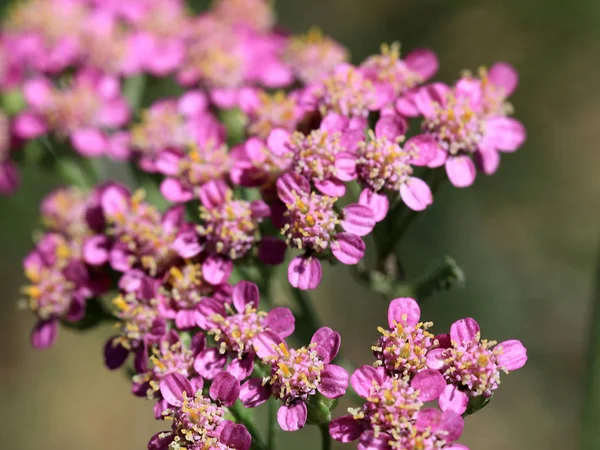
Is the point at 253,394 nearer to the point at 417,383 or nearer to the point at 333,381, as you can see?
the point at 333,381

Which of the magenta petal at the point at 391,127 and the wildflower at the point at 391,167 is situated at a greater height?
the magenta petal at the point at 391,127

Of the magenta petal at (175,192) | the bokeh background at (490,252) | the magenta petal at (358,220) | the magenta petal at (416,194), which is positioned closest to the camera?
the magenta petal at (358,220)

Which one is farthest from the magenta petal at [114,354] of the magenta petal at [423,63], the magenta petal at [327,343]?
the magenta petal at [423,63]

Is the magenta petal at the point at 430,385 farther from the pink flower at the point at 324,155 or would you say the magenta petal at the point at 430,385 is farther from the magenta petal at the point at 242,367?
the pink flower at the point at 324,155

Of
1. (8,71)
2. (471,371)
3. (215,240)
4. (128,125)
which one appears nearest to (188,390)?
(215,240)

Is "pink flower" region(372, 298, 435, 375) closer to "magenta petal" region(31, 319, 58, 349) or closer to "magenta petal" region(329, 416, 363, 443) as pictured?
"magenta petal" region(329, 416, 363, 443)

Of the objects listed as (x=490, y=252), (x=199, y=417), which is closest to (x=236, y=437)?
(x=199, y=417)

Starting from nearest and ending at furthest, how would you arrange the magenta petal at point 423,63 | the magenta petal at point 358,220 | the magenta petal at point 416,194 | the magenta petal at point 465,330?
the magenta petal at point 465,330 → the magenta petal at point 358,220 → the magenta petal at point 416,194 → the magenta petal at point 423,63
